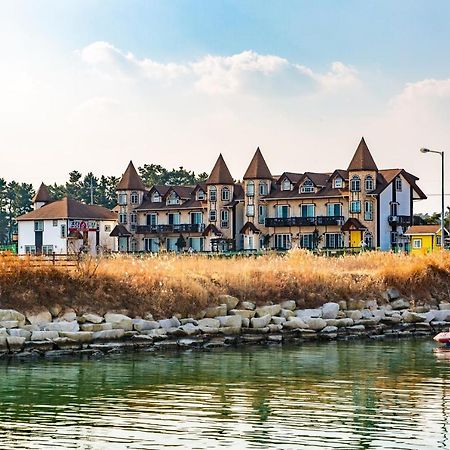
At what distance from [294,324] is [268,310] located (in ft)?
3.39

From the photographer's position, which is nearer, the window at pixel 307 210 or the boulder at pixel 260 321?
the boulder at pixel 260 321

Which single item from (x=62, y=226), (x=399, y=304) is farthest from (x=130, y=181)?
(x=399, y=304)

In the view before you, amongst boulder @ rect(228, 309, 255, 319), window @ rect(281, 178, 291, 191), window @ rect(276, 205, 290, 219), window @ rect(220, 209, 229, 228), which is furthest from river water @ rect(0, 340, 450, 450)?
window @ rect(220, 209, 229, 228)

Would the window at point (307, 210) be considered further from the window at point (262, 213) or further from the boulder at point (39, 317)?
the boulder at point (39, 317)

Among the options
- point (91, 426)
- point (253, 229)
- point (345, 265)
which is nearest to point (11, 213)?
point (253, 229)

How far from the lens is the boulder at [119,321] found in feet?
95.1

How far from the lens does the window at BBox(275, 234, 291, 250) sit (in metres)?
88.8

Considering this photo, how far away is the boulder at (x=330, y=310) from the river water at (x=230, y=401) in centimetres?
539

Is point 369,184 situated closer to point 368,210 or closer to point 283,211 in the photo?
point 368,210

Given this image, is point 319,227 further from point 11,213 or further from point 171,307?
point 11,213

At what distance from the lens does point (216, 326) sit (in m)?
30.7

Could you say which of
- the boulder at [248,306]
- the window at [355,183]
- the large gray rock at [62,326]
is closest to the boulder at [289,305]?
the boulder at [248,306]

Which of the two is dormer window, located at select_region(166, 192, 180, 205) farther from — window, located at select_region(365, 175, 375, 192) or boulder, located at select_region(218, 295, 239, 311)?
boulder, located at select_region(218, 295, 239, 311)

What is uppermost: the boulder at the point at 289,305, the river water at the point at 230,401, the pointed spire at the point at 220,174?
the pointed spire at the point at 220,174
